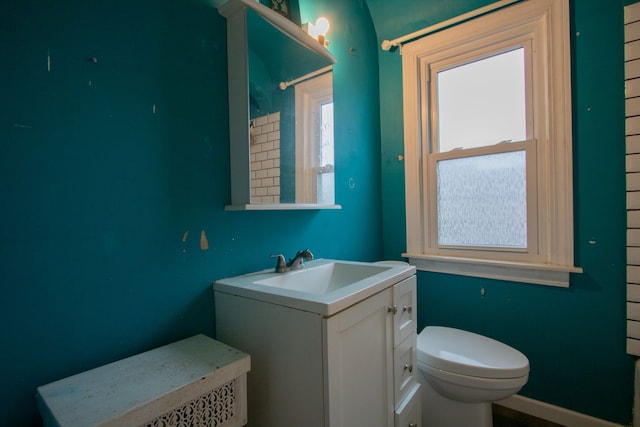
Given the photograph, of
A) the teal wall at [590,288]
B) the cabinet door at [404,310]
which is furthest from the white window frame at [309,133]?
the teal wall at [590,288]

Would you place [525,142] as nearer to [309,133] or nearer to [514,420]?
[309,133]

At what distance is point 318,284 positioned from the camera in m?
1.25

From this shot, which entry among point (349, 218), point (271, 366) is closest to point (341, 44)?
point (349, 218)

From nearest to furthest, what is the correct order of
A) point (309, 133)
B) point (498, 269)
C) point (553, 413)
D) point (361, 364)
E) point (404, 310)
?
point (361, 364), point (404, 310), point (309, 133), point (553, 413), point (498, 269)

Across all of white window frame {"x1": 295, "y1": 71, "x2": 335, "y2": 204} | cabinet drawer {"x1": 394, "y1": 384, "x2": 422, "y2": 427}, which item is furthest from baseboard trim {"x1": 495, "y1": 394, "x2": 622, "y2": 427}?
white window frame {"x1": 295, "y1": 71, "x2": 335, "y2": 204}

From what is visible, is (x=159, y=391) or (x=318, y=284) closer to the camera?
(x=159, y=391)

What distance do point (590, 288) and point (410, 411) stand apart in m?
1.03

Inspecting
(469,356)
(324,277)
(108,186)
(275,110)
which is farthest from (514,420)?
(108,186)

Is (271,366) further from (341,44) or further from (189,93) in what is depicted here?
(341,44)

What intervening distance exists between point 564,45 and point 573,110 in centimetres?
32

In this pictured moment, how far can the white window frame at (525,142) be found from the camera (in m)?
1.40

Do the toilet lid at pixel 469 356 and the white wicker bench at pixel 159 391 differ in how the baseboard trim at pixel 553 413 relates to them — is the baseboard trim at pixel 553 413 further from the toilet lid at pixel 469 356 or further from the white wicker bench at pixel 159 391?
the white wicker bench at pixel 159 391

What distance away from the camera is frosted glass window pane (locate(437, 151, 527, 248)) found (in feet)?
5.20

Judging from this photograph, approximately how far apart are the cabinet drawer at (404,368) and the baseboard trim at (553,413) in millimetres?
808
